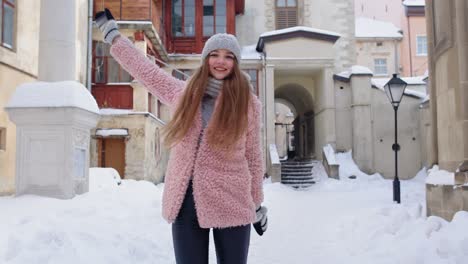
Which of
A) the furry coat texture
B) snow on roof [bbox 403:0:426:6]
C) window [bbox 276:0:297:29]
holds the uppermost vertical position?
snow on roof [bbox 403:0:426:6]

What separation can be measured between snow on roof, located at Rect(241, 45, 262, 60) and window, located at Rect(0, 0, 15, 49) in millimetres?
11197

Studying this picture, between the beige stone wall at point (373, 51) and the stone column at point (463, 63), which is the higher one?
the beige stone wall at point (373, 51)

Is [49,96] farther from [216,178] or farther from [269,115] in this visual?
[269,115]

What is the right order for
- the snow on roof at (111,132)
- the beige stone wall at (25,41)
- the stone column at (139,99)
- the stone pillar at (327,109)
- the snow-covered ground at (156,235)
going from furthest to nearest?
1. the stone pillar at (327,109)
2. the stone column at (139,99)
3. the snow on roof at (111,132)
4. the beige stone wall at (25,41)
5. the snow-covered ground at (156,235)

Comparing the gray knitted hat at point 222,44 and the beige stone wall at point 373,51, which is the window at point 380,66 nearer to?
the beige stone wall at point 373,51

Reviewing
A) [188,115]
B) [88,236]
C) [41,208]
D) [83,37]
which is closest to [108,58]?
[83,37]

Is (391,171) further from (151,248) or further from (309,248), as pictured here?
(151,248)

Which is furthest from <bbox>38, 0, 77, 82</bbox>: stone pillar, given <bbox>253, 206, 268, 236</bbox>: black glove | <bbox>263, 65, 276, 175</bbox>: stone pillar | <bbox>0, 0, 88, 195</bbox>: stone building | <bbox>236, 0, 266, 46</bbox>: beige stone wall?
<bbox>236, 0, 266, 46</bbox>: beige stone wall

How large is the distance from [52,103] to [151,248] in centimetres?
290

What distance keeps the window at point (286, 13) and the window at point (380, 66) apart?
12.7 m

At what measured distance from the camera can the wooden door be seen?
15312mm

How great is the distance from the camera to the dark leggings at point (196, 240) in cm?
221

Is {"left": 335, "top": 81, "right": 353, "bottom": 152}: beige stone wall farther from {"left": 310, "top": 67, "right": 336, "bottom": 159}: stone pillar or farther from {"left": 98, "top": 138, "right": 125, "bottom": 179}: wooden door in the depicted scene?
{"left": 98, "top": 138, "right": 125, "bottom": 179}: wooden door

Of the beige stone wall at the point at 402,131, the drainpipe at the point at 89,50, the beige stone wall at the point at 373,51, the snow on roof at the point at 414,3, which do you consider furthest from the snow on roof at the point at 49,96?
the snow on roof at the point at 414,3
